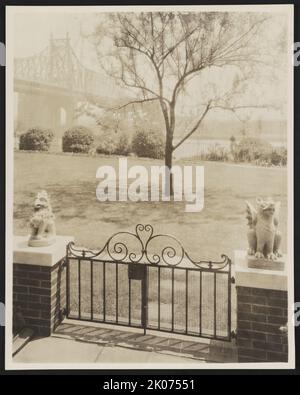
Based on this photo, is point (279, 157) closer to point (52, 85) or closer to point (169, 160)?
point (169, 160)

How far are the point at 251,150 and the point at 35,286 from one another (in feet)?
8.34

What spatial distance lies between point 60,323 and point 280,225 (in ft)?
8.06

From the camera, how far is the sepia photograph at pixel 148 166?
3.62 m

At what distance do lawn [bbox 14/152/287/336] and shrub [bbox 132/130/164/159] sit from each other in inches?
3.0

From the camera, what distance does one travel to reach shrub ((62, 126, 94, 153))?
12.3 ft

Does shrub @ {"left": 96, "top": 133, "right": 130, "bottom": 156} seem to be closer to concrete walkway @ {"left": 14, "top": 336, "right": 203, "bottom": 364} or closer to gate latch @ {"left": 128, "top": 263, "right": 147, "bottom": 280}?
gate latch @ {"left": 128, "top": 263, "right": 147, "bottom": 280}

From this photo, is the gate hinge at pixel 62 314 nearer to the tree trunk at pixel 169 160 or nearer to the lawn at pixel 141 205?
the lawn at pixel 141 205

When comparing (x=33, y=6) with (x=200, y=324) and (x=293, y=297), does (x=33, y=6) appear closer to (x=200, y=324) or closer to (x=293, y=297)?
(x=200, y=324)

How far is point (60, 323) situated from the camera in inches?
153

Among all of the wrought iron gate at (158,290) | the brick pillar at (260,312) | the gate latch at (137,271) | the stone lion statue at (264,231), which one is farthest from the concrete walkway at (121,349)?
the stone lion statue at (264,231)

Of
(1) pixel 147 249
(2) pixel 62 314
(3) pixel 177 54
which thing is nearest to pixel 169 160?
(1) pixel 147 249

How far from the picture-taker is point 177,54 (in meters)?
3.65

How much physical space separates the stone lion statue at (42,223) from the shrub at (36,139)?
18.2 inches
